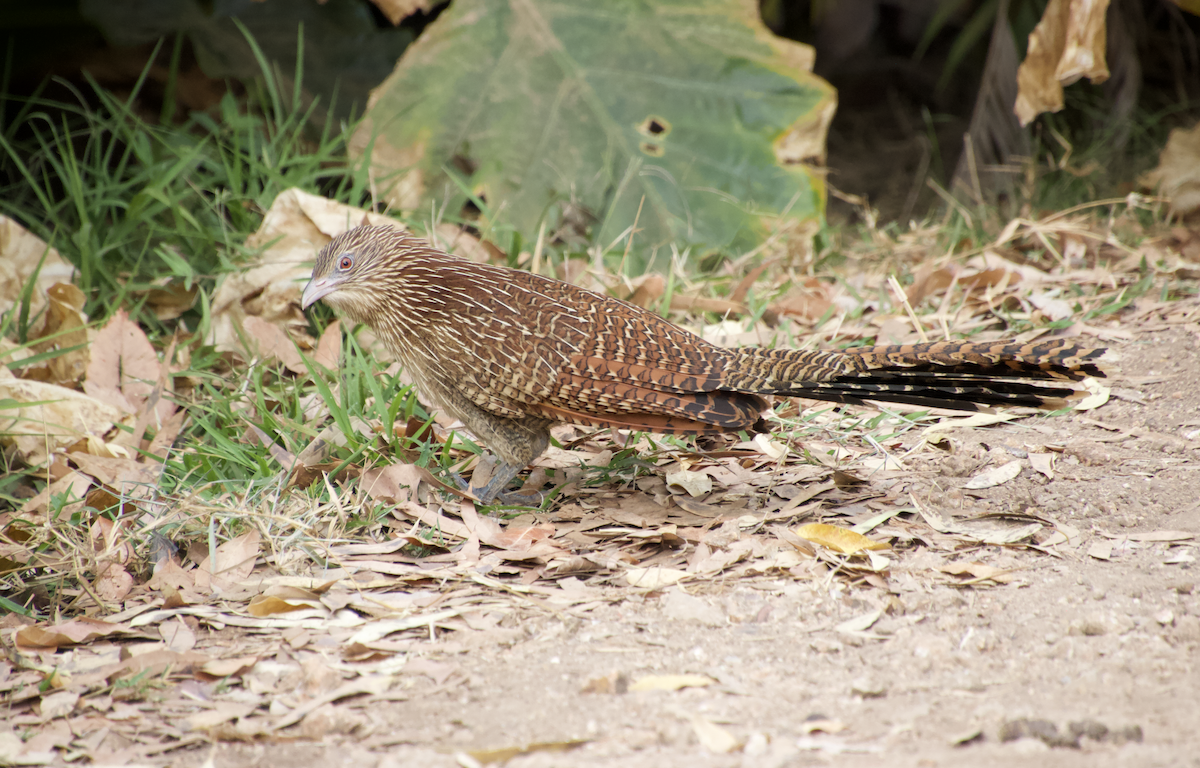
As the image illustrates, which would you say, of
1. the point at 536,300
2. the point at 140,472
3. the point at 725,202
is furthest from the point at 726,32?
the point at 140,472

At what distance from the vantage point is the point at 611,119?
5.12m

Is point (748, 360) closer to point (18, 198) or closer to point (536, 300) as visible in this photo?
point (536, 300)

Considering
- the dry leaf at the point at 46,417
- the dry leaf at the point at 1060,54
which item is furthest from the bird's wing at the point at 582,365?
the dry leaf at the point at 1060,54

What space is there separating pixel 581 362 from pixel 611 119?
8.39ft

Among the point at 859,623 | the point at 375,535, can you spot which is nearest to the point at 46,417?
the point at 375,535

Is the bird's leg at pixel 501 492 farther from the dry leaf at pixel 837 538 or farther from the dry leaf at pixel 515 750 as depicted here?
the dry leaf at pixel 515 750

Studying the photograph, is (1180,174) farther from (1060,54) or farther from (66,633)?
(66,633)

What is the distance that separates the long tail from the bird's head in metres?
1.23

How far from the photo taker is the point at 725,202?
504 centimetres

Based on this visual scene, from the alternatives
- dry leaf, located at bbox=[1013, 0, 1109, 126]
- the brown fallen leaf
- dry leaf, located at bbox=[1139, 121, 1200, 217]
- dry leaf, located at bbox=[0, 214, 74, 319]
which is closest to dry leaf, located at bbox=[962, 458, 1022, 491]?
dry leaf, located at bbox=[1013, 0, 1109, 126]

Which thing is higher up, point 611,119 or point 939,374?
point 611,119

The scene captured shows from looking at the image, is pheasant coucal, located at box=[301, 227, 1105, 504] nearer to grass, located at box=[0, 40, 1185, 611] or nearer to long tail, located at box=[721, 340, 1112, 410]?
long tail, located at box=[721, 340, 1112, 410]

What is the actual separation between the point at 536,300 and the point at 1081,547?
5.78 ft

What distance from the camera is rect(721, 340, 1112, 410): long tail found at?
2.67 meters
